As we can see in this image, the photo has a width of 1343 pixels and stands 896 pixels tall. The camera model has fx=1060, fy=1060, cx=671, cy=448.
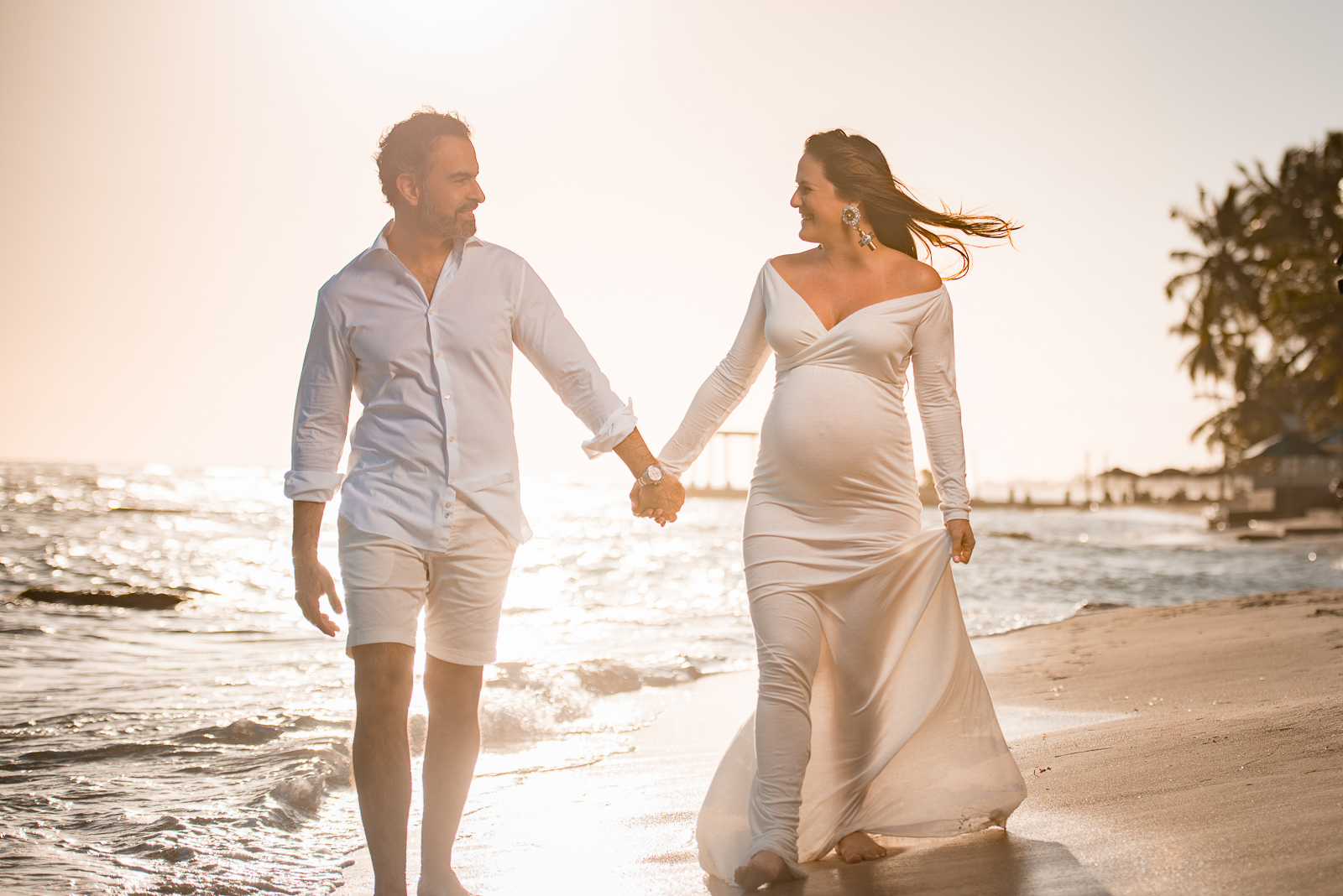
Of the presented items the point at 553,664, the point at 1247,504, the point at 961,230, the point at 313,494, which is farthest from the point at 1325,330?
the point at 313,494

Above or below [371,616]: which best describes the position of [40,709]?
below

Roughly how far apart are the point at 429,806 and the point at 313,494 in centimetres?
92

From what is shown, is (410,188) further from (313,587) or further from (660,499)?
(660,499)

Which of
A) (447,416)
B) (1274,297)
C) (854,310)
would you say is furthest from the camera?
(1274,297)

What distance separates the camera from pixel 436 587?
2.85 metres

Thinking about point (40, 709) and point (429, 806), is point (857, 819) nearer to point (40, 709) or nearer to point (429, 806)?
point (429, 806)

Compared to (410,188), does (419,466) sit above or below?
below

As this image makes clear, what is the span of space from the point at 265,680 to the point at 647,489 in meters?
6.31

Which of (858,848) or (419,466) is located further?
(858,848)

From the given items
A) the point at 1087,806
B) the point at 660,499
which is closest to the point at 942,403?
the point at 660,499

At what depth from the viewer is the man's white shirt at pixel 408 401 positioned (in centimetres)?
276

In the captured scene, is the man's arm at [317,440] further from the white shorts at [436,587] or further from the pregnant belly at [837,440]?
the pregnant belly at [837,440]

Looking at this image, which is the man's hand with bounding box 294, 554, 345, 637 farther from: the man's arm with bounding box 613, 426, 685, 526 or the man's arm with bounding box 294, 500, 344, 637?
the man's arm with bounding box 613, 426, 685, 526

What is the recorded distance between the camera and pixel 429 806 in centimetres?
293
